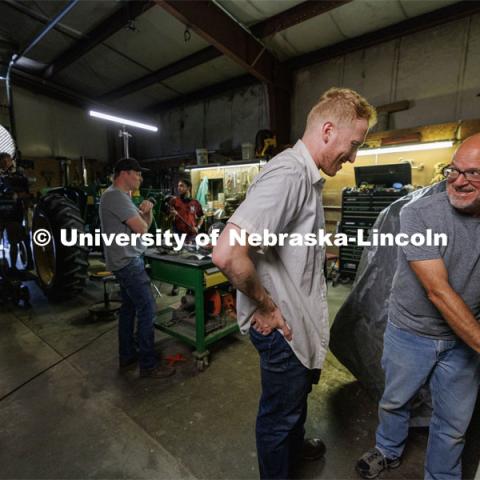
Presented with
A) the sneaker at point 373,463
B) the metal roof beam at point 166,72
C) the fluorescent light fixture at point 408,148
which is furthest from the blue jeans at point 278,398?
the metal roof beam at point 166,72

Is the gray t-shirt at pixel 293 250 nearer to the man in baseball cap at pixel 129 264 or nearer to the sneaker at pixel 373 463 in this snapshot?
the sneaker at pixel 373 463

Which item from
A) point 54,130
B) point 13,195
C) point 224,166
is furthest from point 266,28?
point 54,130

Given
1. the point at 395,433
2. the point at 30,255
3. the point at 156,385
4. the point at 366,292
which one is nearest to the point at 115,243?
the point at 156,385

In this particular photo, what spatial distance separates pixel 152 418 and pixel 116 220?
1342 millimetres

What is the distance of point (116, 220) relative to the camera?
6.87ft

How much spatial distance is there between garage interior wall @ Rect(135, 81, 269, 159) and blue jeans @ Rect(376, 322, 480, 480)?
5.40m

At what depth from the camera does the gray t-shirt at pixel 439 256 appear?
1.08m

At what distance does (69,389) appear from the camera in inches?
82.6

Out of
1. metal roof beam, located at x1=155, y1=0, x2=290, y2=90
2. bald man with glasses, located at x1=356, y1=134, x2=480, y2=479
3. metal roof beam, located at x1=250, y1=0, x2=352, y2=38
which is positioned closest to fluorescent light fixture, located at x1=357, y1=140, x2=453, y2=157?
metal roof beam, located at x1=250, y1=0, x2=352, y2=38

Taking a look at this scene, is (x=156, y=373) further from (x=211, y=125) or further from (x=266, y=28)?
(x=211, y=125)

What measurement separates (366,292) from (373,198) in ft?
9.08

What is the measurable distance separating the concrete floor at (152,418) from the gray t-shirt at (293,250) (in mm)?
929

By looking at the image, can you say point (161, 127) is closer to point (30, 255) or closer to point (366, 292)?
point (30, 255)

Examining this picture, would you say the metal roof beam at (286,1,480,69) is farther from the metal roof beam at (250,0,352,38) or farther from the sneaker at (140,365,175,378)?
the sneaker at (140,365,175,378)
